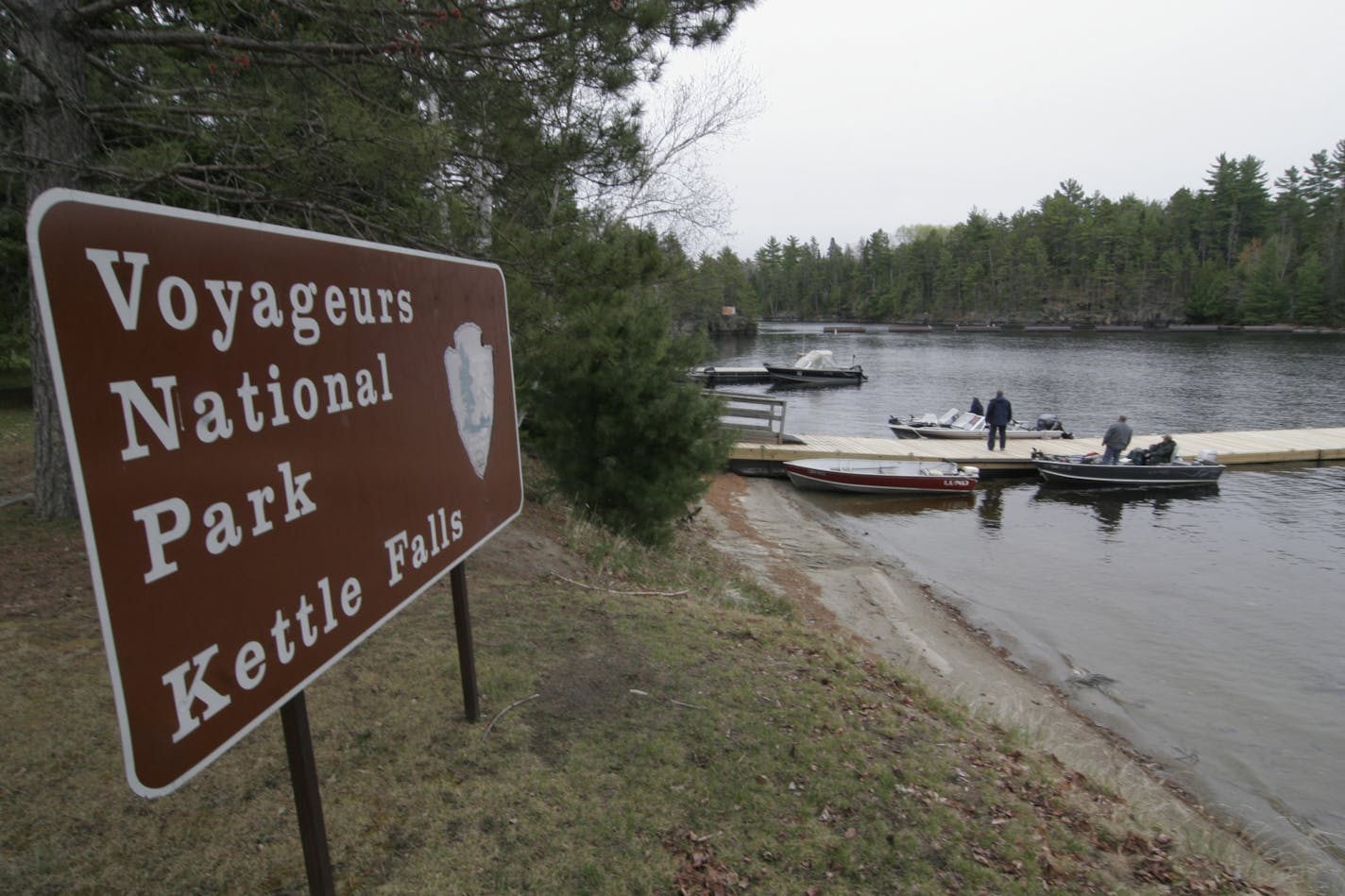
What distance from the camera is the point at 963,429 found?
89.3 feet

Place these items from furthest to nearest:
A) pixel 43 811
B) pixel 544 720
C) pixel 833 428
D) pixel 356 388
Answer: pixel 833 428 < pixel 544 720 < pixel 43 811 < pixel 356 388

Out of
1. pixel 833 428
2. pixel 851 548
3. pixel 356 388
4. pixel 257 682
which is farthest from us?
pixel 833 428

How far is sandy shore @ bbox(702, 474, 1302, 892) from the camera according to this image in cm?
660

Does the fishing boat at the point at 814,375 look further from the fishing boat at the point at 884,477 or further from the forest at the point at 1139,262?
the fishing boat at the point at 884,477

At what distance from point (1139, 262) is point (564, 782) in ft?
364

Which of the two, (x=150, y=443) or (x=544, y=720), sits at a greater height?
(x=150, y=443)

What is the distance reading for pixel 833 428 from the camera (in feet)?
109

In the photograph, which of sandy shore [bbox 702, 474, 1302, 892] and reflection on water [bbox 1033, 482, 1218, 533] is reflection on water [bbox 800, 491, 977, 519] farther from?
reflection on water [bbox 1033, 482, 1218, 533]

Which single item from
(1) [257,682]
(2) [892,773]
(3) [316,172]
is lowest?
(2) [892,773]

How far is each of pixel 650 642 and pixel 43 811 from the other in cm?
371

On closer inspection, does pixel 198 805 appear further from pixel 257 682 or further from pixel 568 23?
pixel 568 23

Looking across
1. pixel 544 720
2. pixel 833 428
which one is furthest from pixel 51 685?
pixel 833 428

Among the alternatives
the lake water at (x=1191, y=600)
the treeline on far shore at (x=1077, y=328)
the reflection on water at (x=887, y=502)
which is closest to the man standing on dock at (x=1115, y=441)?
the lake water at (x=1191, y=600)

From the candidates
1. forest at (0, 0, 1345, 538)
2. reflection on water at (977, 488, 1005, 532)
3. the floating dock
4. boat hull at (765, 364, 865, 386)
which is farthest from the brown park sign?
boat hull at (765, 364, 865, 386)
